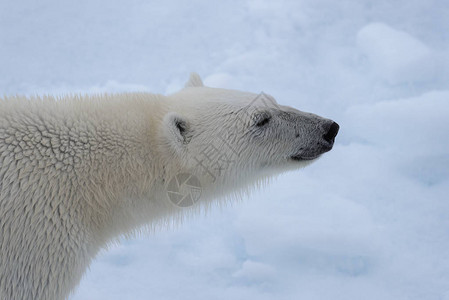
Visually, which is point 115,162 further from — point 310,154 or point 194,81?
point 310,154

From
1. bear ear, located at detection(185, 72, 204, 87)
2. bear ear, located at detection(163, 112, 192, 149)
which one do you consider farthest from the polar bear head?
bear ear, located at detection(185, 72, 204, 87)

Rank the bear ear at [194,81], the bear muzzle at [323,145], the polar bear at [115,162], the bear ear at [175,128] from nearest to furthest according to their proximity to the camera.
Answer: the polar bear at [115,162], the bear ear at [175,128], the bear muzzle at [323,145], the bear ear at [194,81]

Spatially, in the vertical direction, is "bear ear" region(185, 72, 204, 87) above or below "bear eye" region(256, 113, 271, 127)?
above

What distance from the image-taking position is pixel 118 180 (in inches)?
140

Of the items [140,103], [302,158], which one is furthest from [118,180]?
[302,158]

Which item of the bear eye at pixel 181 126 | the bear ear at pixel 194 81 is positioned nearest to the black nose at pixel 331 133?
the bear eye at pixel 181 126

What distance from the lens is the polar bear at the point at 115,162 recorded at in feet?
10.8

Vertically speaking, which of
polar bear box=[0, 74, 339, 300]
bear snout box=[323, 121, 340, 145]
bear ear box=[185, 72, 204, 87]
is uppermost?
bear ear box=[185, 72, 204, 87]

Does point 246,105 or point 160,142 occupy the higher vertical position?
point 246,105

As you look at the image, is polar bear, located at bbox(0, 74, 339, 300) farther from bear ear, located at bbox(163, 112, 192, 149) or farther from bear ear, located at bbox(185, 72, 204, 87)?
bear ear, located at bbox(185, 72, 204, 87)

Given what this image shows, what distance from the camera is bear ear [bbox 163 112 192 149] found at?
11.7ft

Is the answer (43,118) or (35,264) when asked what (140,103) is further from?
(35,264)

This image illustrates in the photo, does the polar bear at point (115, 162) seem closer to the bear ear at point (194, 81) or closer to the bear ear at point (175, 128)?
the bear ear at point (175, 128)

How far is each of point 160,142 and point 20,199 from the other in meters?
1.03
